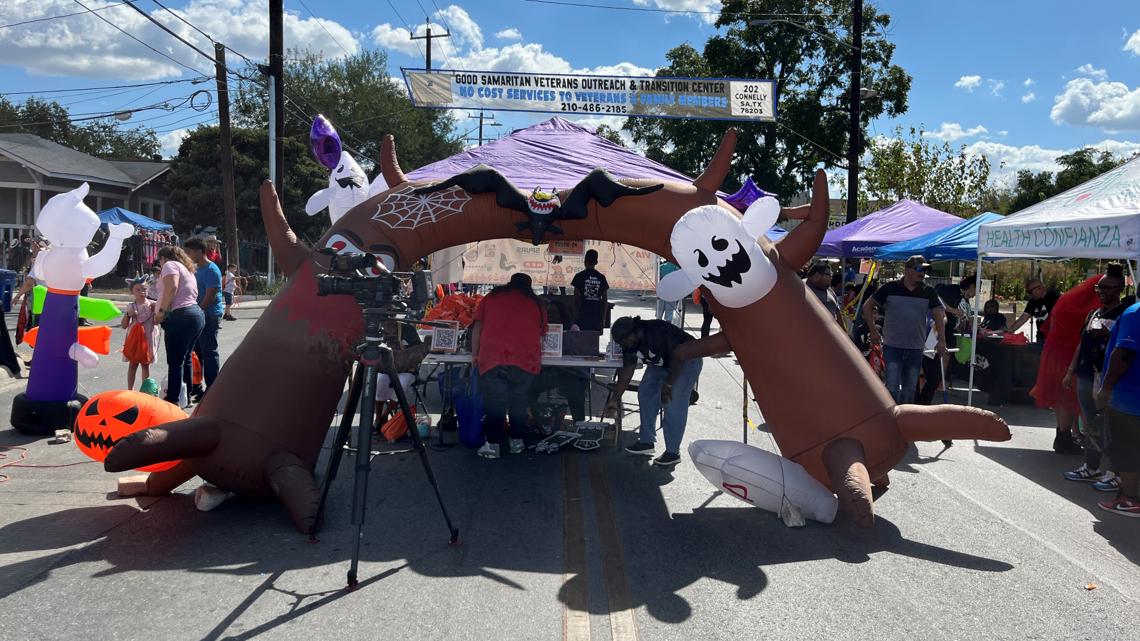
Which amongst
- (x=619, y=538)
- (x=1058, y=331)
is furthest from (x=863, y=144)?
(x=619, y=538)

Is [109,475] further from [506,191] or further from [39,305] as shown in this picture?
[39,305]

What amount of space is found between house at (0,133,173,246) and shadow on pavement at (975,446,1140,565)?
30.1 metres

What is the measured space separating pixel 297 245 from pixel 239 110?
142ft

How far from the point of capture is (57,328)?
7.70 meters

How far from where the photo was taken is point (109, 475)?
645cm

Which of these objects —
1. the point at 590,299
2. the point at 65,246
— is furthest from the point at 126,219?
the point at 590,299

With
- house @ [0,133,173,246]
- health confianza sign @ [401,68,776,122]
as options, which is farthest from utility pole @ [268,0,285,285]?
house @ [0,133,173,246]

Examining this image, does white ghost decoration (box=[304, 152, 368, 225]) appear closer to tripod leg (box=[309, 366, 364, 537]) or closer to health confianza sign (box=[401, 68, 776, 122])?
tripod leg (box=[309, 366, 364, 537])

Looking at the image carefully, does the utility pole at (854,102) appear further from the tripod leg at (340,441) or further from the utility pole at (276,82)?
the tripod leg at (340,441)

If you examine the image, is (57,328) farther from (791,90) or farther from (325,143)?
(791,90)

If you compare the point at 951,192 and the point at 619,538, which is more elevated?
the point at 951,192

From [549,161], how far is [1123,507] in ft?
19.3

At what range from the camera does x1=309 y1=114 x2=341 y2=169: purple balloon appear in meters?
7.87

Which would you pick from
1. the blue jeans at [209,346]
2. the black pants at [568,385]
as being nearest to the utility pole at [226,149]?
the blue jeans at [209,346]
